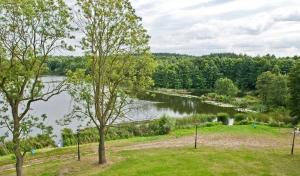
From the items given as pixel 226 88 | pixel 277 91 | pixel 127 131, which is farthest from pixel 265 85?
pixel 127 131

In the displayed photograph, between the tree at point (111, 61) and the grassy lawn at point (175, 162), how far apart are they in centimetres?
170

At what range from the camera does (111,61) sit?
65.1 ft

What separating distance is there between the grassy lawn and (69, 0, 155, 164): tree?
1704 mm

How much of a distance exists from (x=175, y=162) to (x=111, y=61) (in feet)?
22.1

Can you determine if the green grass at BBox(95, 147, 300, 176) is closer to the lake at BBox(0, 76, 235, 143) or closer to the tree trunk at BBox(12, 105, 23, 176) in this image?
the tree trunk at BBox(12, 105, 23, 176)

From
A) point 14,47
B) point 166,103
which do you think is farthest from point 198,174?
point 166,103

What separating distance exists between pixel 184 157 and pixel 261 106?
130 feet

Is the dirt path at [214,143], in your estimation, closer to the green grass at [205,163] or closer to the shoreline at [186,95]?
the green grass at [205,163]

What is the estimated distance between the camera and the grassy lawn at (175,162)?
59.4ft

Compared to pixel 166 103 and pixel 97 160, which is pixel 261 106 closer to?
pixel 166 103

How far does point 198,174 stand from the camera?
17.4m

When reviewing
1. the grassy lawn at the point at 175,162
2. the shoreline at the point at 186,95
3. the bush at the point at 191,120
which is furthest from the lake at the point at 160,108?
the grassy lawn at the point at 175,162

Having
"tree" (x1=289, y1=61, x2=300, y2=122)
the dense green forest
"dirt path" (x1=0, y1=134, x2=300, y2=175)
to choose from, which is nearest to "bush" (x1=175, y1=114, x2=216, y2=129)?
"dirt path" (x1=0, y1=134, x2=300, y2=175)

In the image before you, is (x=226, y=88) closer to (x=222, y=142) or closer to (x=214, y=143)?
(x=222, y=142)
